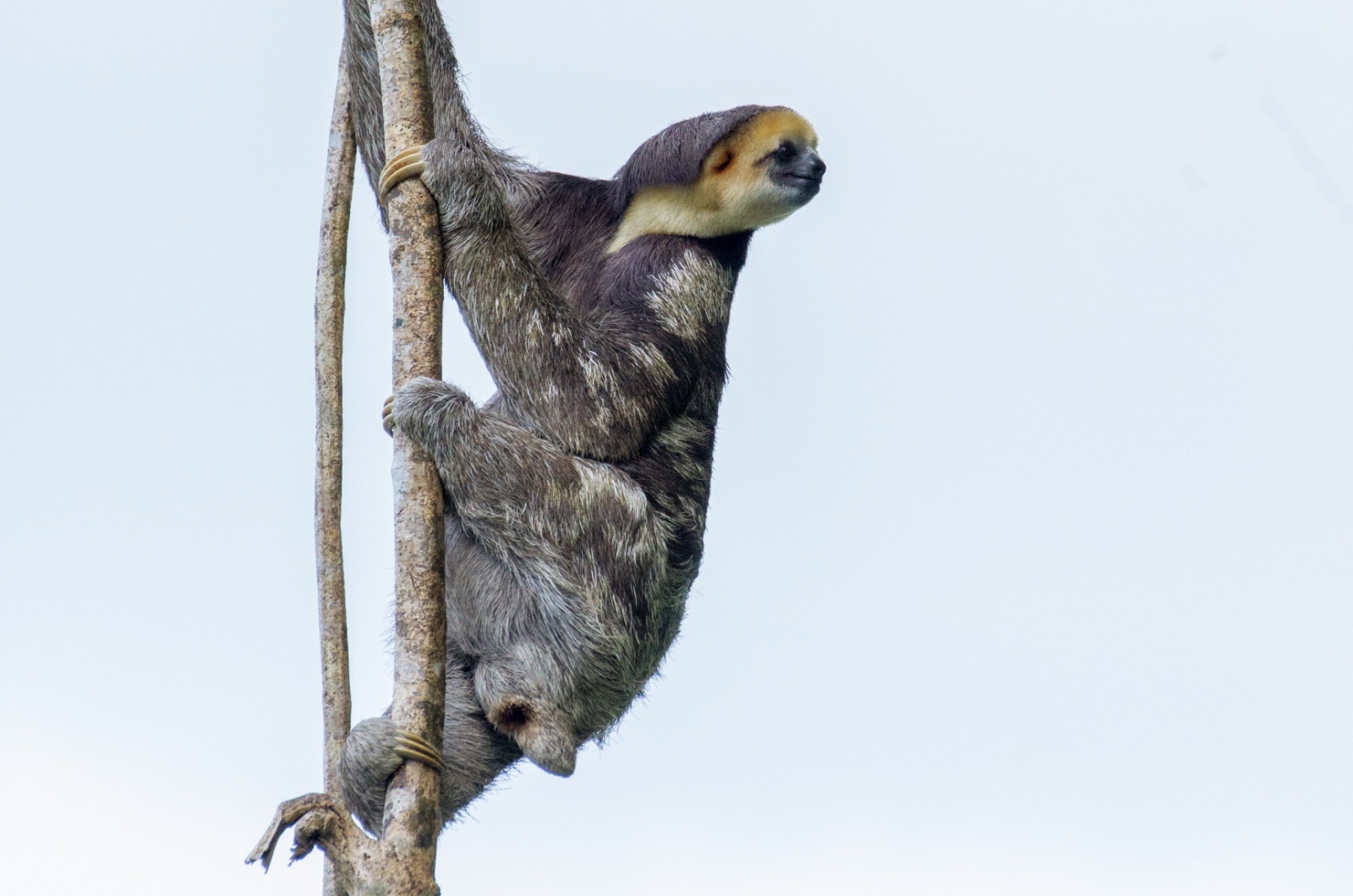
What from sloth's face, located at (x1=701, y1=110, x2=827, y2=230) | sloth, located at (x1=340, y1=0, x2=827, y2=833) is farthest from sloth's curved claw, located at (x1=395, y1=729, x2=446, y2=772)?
sloth's face, located at (x1=701, y1=110, x2=827, y2=230)

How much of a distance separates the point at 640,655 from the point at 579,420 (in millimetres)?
1498

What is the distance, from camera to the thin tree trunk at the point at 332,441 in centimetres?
798

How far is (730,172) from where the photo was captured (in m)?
9.24

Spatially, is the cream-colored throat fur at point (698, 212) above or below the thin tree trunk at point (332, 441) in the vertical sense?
above

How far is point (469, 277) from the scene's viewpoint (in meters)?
8.30

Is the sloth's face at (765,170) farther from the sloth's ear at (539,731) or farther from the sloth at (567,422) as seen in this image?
the sloth's ear at (539,731)

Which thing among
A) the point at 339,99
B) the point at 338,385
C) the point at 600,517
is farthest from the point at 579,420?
the point at 339,99

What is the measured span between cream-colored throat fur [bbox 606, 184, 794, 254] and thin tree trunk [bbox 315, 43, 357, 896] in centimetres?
182

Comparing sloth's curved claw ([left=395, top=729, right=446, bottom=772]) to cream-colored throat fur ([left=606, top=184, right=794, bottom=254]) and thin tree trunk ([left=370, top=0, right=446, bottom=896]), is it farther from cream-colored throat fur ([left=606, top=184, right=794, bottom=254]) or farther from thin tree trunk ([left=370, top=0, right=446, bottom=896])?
cream-colored throat fur ([left=606, top=184, right=794, bottom=254])

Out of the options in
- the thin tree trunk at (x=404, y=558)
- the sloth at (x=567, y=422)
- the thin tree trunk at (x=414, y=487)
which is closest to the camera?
the thin tree trunk at (x=404, y=558)

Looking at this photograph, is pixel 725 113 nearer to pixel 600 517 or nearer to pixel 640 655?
pixel 600 517

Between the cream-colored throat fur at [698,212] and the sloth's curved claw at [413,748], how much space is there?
3659mm

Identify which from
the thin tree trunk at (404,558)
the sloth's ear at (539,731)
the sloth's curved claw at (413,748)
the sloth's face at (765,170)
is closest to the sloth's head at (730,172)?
the sloth's face at (765,170)

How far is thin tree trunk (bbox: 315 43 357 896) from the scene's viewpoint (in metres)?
7.98
